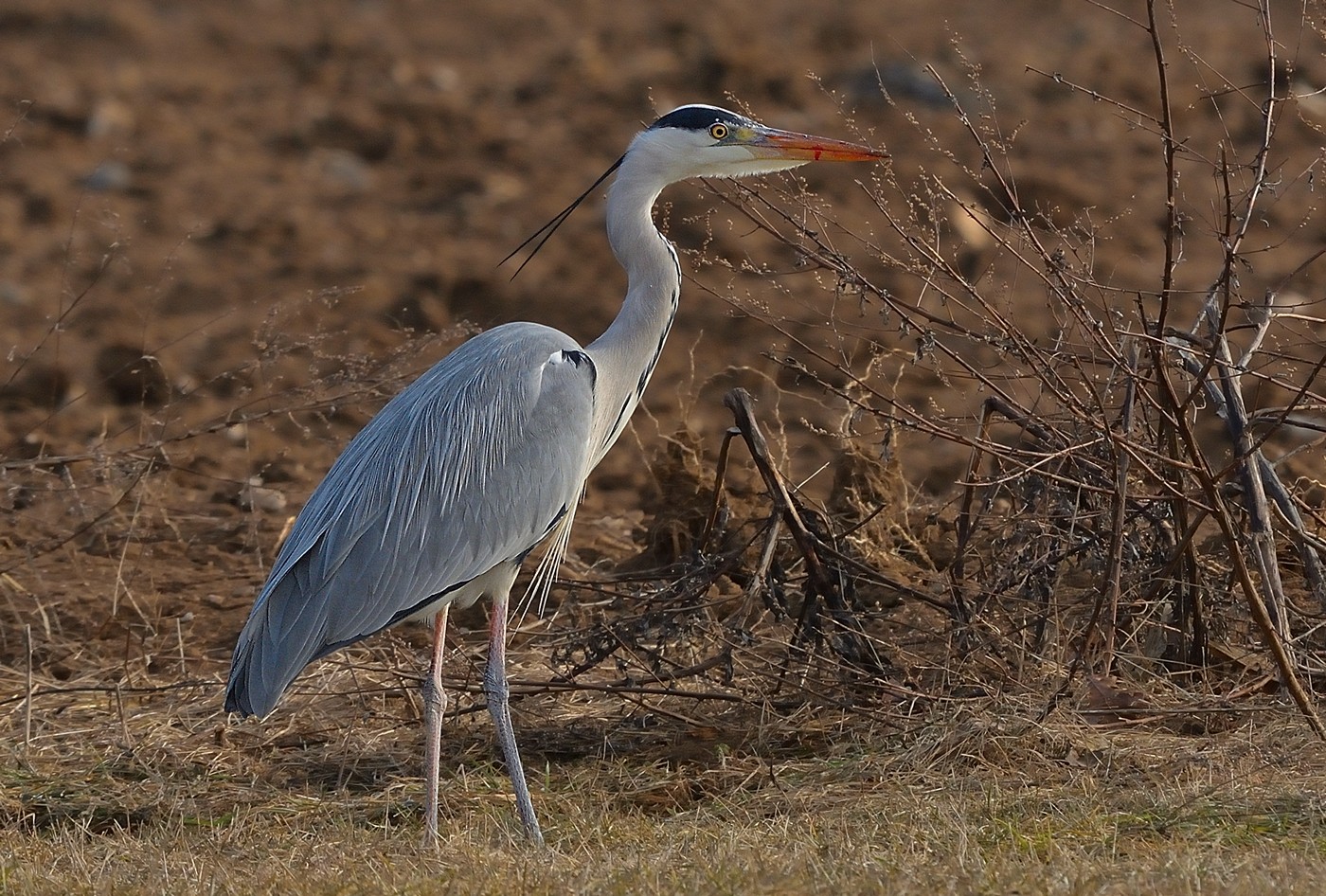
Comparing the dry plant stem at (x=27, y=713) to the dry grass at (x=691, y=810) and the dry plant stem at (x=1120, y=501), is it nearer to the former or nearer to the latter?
the dry grass at (x=691, y=810)

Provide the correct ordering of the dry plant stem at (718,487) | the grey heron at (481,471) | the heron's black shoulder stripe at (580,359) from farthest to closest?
the dry plant stem at (718,487)
the heron's black shoulder stripe at (580,359)
the grey heron at (481,471)

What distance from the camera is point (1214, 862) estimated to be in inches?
155

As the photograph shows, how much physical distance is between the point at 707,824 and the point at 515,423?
126 cm

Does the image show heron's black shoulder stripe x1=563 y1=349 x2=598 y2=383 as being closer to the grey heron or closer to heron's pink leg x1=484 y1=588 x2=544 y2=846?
the grey heron

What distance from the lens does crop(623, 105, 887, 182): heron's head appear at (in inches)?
215

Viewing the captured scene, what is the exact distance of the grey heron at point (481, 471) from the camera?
5.10 m

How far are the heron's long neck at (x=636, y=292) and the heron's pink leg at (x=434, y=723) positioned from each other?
2.38 ft

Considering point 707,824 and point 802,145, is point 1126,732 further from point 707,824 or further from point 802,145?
point 802,145

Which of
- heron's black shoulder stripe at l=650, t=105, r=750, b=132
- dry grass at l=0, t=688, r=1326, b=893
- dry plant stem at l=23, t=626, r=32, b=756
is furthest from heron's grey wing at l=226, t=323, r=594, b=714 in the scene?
dry plant stem at l=23, t=626, r=32, b=756

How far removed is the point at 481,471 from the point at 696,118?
1206 mm

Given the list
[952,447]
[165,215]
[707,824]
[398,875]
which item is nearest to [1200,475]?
[707,824]

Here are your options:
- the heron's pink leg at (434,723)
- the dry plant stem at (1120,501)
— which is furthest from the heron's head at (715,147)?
the heron's pink leg at (434,723)

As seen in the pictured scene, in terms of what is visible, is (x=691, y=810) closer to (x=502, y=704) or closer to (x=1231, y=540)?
(x=502, y=704)

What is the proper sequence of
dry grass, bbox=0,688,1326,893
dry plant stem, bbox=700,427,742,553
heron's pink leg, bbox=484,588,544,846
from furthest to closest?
dry plant stem, bbox=700,427,742,553 → heron's pink leg, bbox=484,588,544,846 → dry grass, bbox=0,688,1326,893
